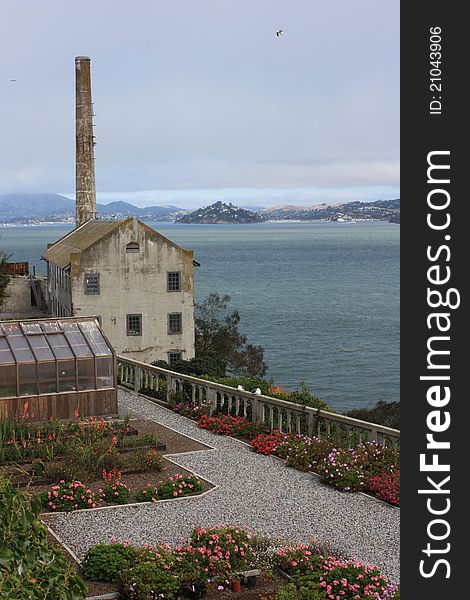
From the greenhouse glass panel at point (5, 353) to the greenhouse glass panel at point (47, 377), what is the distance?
0.69m

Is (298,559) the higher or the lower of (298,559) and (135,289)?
the lower

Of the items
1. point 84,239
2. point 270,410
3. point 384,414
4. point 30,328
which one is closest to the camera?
point 270,410

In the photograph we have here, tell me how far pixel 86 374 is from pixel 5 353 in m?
1.98

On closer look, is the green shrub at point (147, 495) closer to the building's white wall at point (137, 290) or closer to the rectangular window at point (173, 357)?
the building's white wall at point (137, 290)

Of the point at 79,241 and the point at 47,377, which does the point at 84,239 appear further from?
the point at 47,377

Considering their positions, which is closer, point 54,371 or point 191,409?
point 54,371

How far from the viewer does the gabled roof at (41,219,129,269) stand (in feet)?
149

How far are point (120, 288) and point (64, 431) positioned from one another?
25.8 metres

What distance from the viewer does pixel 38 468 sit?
16422 mm

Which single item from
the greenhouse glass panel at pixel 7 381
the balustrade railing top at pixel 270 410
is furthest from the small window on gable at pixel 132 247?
the greenhouse glass panel at pixel 7 381

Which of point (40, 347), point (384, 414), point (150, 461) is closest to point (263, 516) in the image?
point (150, 461)

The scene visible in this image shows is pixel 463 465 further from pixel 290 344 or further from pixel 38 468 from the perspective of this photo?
pixel 290 344

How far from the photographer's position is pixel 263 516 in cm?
1453

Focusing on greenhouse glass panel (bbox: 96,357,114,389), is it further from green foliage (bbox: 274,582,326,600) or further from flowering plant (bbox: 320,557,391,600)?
green foliage (bbox: 274,582,326,600)
